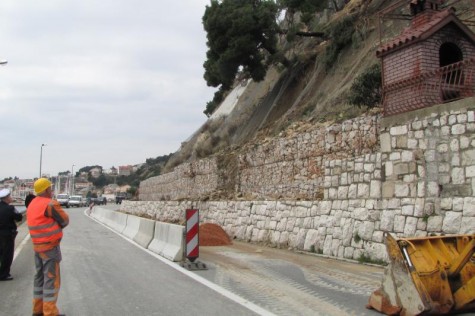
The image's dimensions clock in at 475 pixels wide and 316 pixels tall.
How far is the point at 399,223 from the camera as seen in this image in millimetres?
10445

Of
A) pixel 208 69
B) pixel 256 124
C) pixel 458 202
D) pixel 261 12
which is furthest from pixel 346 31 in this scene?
pixel 458 202

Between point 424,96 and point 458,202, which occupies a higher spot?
point 424,96

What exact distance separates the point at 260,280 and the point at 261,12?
27.4m

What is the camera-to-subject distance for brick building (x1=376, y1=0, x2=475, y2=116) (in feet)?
36.3

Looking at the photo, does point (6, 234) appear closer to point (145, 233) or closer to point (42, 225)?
point (42, 225)

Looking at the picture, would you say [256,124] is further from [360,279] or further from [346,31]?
[360,279]

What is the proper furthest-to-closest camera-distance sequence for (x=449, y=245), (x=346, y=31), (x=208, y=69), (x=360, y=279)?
(x=208, y=69), (x=346, y=31), (x=360, y=279), (x=449, y=245)

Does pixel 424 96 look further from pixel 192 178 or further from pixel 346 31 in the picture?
pixel 192 178

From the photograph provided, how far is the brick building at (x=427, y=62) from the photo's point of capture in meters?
11.1

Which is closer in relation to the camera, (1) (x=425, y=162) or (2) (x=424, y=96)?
(1) (x=425, y=162)

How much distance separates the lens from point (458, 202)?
932 cm

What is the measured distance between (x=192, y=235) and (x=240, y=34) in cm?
2455

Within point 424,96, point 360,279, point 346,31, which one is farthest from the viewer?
point 346,31

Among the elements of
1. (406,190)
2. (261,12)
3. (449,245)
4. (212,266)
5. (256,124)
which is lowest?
(212,266)
